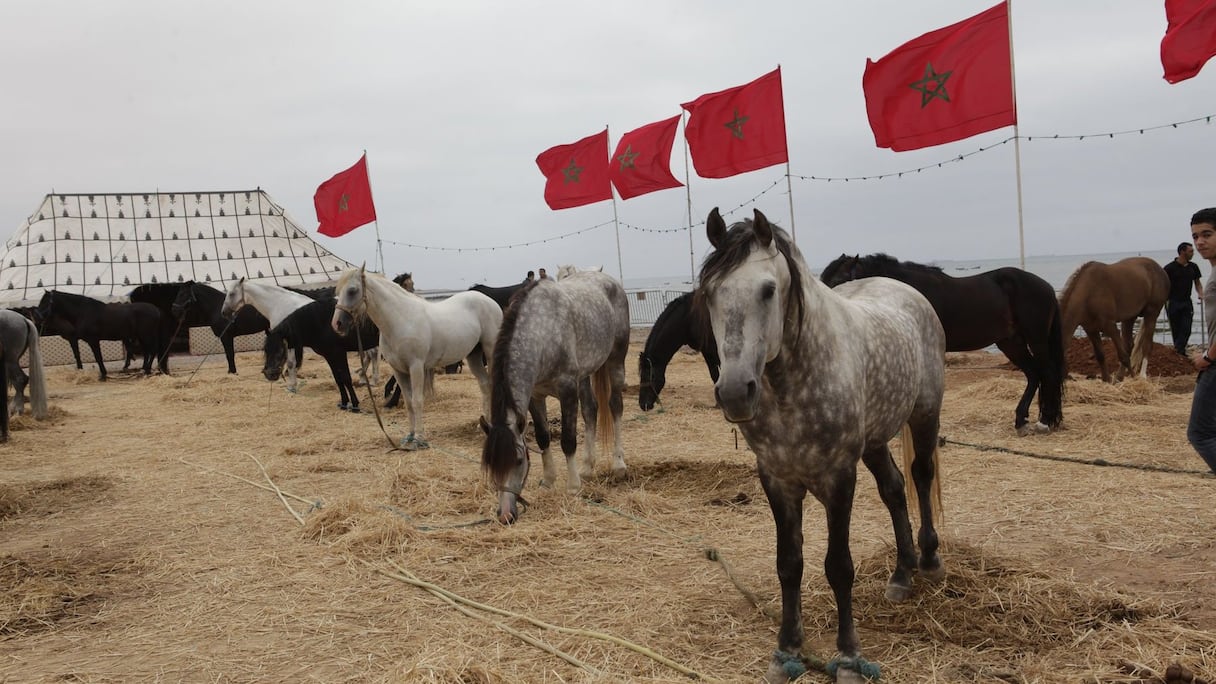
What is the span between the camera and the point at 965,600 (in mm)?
3219

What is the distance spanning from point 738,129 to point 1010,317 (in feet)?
20.3

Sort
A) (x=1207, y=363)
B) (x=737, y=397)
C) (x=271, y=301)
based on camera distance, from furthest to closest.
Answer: (x=271, y=301), (x=1207, y=363), (x=737, y=397)

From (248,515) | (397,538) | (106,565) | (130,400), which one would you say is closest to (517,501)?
(397,538)

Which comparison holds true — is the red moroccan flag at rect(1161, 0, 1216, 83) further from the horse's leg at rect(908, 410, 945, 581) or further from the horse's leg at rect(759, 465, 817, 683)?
the horse's leg at rect(759, 465, 817, 683)

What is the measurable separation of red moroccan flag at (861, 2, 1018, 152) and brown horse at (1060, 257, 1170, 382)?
299cm

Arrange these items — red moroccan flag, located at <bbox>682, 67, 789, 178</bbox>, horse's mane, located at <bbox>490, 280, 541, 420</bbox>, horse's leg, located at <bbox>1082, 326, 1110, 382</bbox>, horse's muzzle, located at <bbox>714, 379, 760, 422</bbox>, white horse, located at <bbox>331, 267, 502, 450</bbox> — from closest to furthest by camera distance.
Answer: horse's muzzle, located at <bbox>714, 379, 760, 422</bbox>, horse's mane, located at <bbox>490, 280, 541, 420</bbox>, white horse, located at <bbox>331, 267, 502, 450</bbox>, horse's leg, located at <bbox>1082, 326, 1110, 382</bbox>, red moroccan flag, located at <bbox>682, 67, 789, 178</bbox>

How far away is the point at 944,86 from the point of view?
9250 millimetres

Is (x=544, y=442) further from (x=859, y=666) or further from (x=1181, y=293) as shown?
(x=1181, y=293)

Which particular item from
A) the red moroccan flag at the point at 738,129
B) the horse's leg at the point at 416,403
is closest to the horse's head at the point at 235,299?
the horse's leg at the point at 416,403

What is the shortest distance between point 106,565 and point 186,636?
1.44m

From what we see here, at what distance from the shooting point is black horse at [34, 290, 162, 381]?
50.2 ft

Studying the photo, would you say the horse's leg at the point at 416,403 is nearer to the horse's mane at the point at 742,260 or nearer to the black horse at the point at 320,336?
the black horse at the point at 320,336

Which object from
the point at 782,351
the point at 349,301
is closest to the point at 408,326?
the point at 349,301

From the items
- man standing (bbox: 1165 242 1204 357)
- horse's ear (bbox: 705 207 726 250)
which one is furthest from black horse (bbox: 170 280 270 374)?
man standing (bbox: 1165 242 1204 357)
